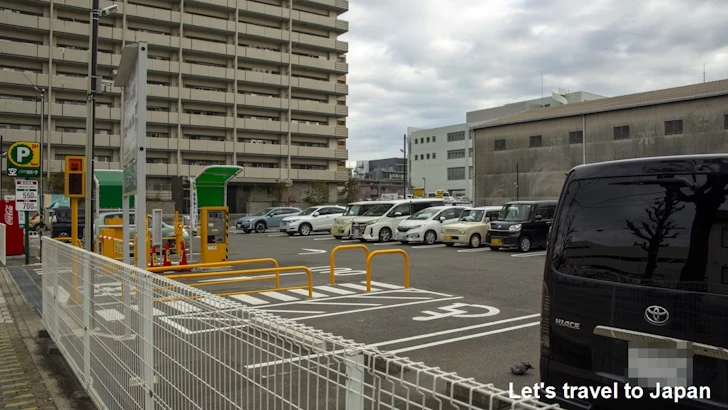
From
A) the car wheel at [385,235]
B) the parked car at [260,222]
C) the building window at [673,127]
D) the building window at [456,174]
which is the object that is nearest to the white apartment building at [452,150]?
the building window at [456,174]

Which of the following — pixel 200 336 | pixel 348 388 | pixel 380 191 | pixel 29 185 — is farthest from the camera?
pixel 380 191

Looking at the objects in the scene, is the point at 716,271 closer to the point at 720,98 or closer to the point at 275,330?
the point at 275,330

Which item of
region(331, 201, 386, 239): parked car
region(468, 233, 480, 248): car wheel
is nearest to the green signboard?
region(331, 201, 386, 239): parked car

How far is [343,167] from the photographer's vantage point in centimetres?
7419

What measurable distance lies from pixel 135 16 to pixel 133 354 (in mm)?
62311

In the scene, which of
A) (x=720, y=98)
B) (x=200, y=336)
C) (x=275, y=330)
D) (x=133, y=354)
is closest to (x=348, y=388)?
(x=275, y=330)

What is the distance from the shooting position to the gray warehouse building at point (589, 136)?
1590 inches

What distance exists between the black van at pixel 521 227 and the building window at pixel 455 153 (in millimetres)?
76054

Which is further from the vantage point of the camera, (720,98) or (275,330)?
(720,98)

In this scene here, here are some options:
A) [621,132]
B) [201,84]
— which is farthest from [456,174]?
[621,132]

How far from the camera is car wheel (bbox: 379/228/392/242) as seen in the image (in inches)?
1027

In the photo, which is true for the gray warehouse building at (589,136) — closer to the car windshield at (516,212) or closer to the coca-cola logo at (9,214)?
the car windshield at (516,212)

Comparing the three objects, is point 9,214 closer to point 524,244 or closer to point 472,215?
point 472,215

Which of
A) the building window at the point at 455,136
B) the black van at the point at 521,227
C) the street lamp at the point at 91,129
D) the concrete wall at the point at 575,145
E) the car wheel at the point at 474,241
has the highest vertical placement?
the building window at the point at 455,136
